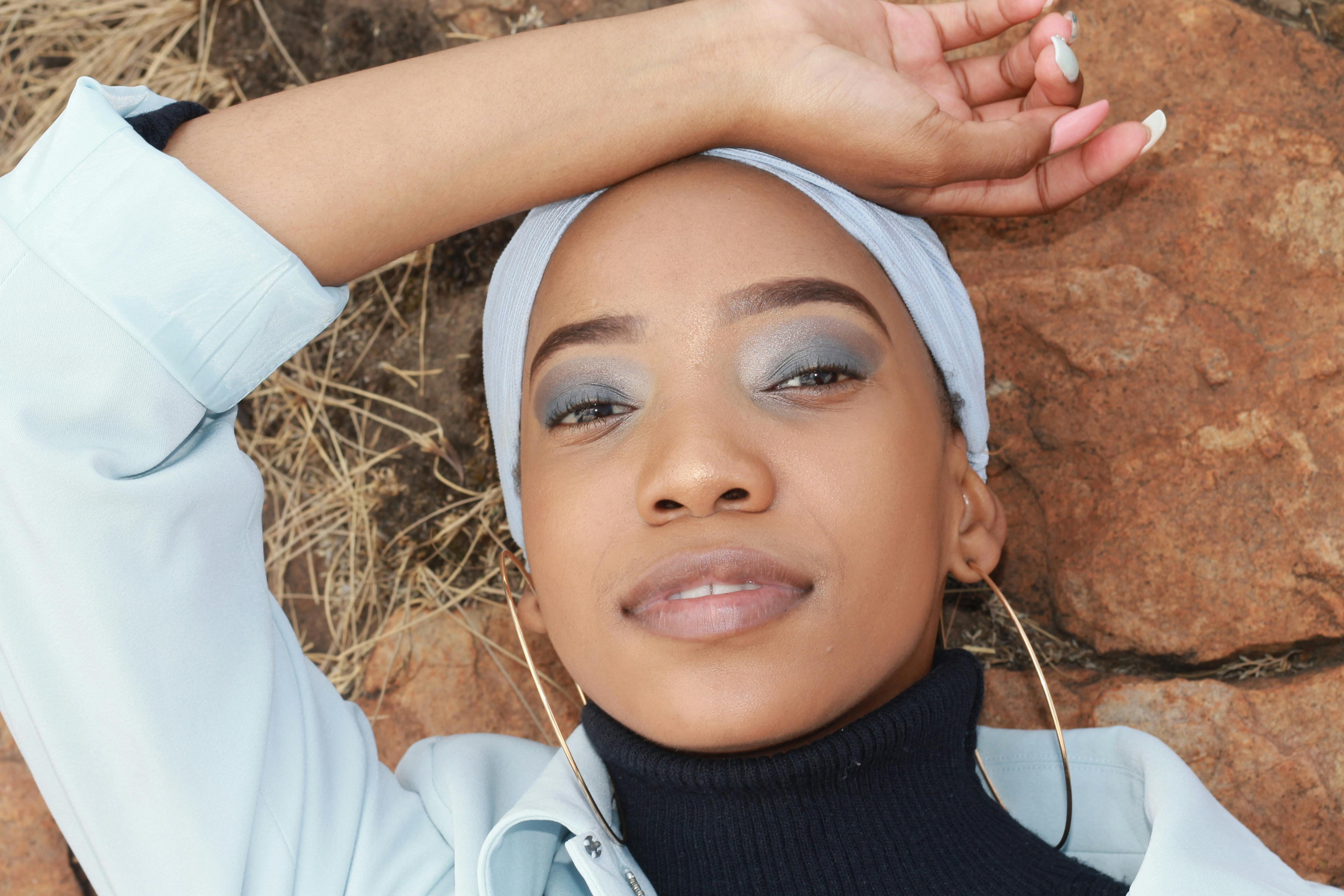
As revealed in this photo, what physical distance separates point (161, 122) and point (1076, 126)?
5.69ft

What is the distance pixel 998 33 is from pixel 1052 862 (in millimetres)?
1719

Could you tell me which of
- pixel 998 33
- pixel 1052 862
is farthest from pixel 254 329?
pixel 1052 862

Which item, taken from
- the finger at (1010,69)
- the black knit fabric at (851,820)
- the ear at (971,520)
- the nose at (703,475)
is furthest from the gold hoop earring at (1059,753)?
the finger at (1010,69)

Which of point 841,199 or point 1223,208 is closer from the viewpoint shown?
point 841,199

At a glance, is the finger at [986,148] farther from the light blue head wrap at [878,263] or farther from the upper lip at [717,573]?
the upper lip at [717,573]

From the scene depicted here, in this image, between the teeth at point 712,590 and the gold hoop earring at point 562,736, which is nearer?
the teeth at point 712,590

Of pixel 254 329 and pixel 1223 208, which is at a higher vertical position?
pixel 254 329

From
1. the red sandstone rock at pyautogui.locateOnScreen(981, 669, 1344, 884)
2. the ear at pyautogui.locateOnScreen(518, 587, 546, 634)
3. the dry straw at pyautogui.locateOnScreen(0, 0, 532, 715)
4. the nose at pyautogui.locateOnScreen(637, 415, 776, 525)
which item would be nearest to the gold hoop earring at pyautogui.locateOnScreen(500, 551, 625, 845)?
the ear at pyautogui.locateOnScreen(518, 587, 546, 634)

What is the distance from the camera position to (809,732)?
6.89ft

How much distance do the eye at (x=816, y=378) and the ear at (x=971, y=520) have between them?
1.33ft

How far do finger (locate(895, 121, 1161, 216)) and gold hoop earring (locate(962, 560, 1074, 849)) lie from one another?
30.1 inches

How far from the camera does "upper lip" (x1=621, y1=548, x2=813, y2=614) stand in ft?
6.18

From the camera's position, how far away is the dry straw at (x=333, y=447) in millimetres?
3299

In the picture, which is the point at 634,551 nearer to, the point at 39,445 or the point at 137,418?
the point at 137,418
